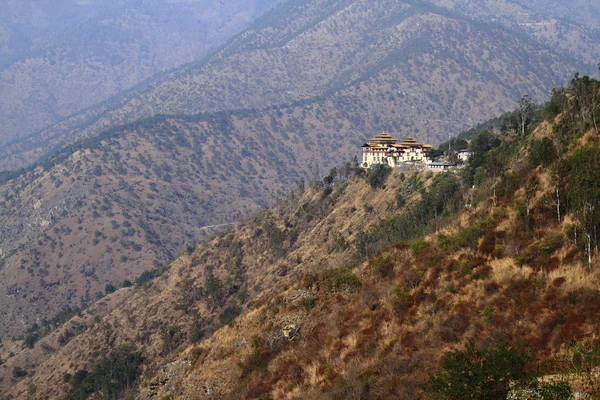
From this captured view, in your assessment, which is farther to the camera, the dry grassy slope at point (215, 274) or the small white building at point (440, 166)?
the dry grassy slope at point (215, 274)

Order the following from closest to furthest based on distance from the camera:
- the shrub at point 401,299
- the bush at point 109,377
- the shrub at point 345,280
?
the shrub at point 401,299 → the shrub at point 345,280 → the bush at point 109,377

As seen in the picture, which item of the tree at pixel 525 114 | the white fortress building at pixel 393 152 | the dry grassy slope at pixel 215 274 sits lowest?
the dry grassy slope at pixel 215 274

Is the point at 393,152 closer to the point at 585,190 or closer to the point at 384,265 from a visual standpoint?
the point at 384,265

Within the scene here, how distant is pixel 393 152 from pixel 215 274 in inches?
1469

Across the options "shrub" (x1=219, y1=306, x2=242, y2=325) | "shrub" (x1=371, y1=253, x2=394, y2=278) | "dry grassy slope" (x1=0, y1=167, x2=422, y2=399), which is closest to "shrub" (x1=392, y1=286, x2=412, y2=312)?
"shrub" (x1=371, y1=253, x2=394, y2=278)

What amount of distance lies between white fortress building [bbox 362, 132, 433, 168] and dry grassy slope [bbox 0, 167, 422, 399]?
6752mm

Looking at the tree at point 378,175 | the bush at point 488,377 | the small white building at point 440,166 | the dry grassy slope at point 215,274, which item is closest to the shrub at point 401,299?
the bush at point 488,377

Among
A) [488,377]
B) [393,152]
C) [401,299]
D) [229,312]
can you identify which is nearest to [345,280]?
[401,299]

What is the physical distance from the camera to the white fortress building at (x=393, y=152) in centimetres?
10025

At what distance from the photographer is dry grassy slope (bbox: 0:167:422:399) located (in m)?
88.2

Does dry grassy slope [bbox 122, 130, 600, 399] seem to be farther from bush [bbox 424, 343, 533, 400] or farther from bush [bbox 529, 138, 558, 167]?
bush [bbox 424, 343, 533, 400]

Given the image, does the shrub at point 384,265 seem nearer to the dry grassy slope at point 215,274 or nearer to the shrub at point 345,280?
the shrub at point 345,280

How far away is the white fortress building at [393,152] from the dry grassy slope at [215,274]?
22.2 feet

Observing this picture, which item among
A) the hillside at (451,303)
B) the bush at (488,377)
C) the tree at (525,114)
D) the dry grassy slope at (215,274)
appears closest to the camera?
the bush at (488,377)
